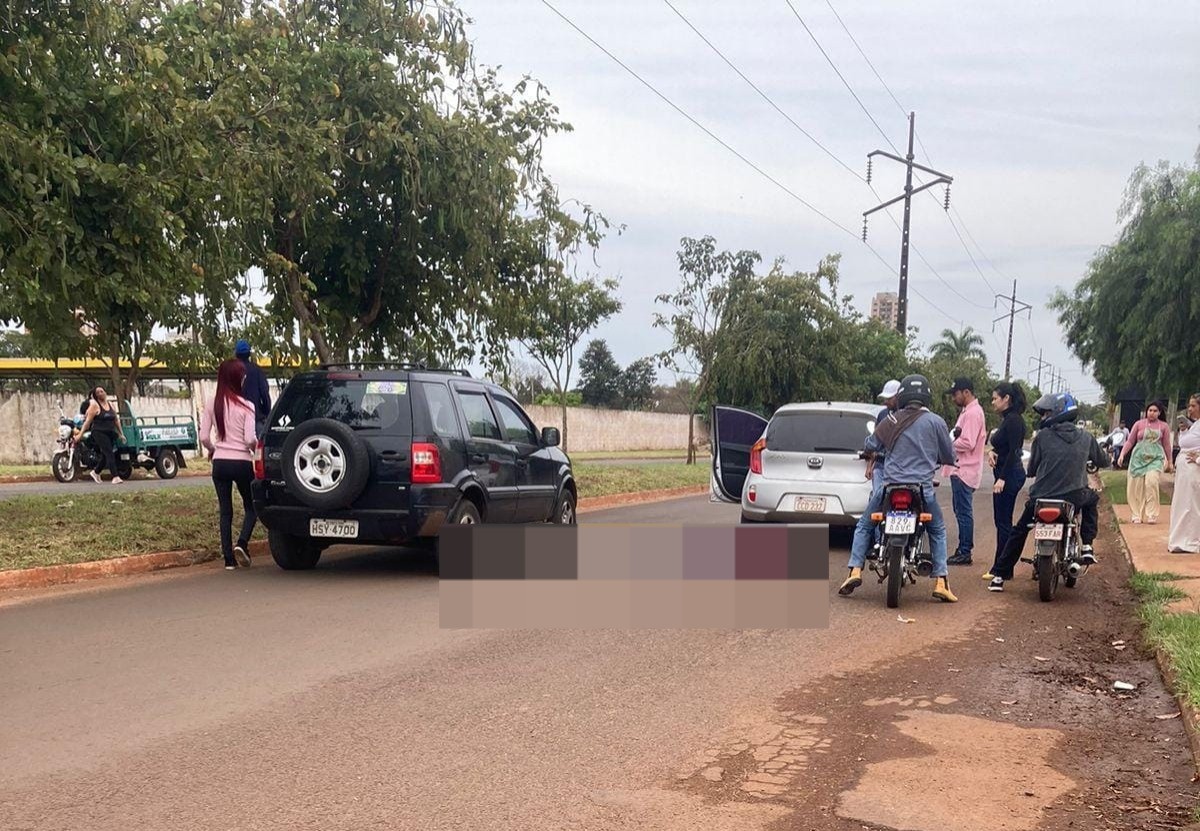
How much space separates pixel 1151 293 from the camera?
2253 cm

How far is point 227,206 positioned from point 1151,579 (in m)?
9.61

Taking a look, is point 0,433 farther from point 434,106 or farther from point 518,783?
point 518,783

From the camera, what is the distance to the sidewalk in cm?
862

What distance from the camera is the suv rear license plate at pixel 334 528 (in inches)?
362

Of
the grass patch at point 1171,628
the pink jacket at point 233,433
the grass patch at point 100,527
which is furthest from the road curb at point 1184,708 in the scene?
the grass patch at point 100,527

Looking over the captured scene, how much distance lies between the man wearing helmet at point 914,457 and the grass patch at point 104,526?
6464mm

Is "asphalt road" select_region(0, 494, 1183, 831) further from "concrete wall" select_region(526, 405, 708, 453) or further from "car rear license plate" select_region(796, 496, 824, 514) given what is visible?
"concrete wall" select_region(526, 405, 708, 453)

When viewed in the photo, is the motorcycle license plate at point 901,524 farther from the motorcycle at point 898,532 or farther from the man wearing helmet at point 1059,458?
the man wearing helmet at point 1059,458

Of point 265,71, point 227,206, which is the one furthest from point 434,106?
point 227,206

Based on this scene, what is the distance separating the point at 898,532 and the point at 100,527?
7.84 m

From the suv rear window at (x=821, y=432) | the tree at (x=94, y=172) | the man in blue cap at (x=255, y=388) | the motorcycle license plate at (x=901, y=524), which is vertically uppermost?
the tree at (x=94, y=172)

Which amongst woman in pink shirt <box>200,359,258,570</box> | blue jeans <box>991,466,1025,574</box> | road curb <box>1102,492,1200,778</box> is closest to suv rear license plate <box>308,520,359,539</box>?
woman in pink shirt <box>200,359,258,570</box>

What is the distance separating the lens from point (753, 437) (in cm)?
1338

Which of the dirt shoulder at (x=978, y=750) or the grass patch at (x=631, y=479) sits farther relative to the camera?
the grass patch at (x=631, y=479)
